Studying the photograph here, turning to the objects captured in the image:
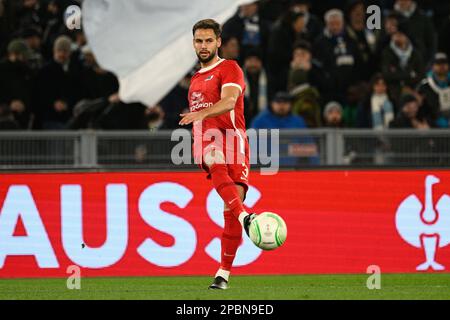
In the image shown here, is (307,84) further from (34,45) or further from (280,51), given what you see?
(34,45)

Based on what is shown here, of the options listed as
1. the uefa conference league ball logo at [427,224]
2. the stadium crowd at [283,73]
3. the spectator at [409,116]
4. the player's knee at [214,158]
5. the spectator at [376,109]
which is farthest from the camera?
the spectator at [376,109]

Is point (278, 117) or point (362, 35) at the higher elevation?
point (362, 35)

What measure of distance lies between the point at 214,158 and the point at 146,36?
4.86 m

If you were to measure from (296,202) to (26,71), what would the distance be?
168 inches

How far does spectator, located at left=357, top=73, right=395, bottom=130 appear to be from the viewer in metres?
15.6

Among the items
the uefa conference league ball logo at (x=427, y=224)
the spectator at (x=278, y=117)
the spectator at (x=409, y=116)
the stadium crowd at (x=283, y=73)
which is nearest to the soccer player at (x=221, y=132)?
the uefa conference league ball logo at (x=427, y=224)

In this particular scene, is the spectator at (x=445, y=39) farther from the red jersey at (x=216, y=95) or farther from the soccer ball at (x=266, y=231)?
the soccer ball at (x=266, y=231)

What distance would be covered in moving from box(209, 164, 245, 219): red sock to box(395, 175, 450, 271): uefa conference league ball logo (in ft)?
12.7

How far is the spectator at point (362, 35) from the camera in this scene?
16.4 meters

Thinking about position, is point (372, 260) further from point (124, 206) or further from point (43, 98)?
point (43, 98)

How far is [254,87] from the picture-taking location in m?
15.9

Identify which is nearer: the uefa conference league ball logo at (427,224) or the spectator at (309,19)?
the uefa conference league ball logo at (427,224)

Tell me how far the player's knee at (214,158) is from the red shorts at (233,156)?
0.03 m

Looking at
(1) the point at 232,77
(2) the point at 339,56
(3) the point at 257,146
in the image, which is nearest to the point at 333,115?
(2) the point at 339,56
